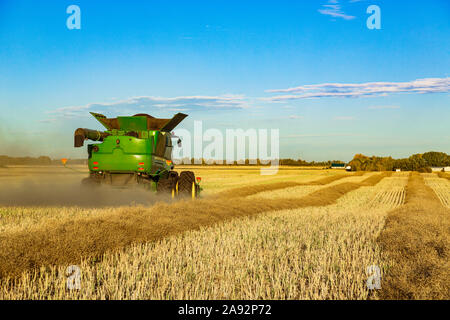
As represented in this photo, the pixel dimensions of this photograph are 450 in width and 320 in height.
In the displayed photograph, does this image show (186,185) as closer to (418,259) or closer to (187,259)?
(187,259)

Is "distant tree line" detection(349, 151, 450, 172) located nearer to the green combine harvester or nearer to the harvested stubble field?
the green combine harvester

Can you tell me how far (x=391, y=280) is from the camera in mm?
4629

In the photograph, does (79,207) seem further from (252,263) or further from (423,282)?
(423,282)

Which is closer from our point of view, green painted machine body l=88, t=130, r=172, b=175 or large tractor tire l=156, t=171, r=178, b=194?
green painted machine body l=88, t=130, r=172, b=175

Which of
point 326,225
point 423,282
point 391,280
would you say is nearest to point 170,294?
point 391,280

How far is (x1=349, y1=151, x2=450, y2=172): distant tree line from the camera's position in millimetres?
79875

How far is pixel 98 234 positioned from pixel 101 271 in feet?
5.72

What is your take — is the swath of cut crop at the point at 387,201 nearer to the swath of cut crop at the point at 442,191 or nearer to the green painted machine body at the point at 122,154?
the swath of cut crop at the point at 442,191

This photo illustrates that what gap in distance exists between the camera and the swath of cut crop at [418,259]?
433cm

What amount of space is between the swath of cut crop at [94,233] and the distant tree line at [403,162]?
237 ft

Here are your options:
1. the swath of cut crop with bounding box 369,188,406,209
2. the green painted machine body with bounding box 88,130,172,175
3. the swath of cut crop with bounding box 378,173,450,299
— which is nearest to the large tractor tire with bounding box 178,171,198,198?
the green painted machine body with bounding box 88,130,172,175

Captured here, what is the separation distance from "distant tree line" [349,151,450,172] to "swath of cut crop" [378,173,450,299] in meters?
72.5

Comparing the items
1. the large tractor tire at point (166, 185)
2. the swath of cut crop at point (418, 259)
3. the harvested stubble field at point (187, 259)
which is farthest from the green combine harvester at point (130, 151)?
the swath of cut crop at point (418, 259)

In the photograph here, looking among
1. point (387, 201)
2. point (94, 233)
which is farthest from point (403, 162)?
point (94, 233)
